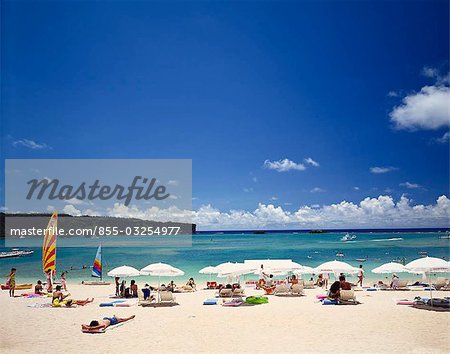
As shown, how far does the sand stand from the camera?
882 cm

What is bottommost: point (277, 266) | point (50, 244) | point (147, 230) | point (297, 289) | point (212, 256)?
point (212, 256)

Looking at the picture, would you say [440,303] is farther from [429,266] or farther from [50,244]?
[50,244]

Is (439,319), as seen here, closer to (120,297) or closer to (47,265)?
(120,297)

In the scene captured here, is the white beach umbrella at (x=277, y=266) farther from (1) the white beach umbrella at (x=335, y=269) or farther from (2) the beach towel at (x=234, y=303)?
(2) the beach towel at (x=234, y=303)

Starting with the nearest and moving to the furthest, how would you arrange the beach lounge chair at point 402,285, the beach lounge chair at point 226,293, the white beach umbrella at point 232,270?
the beach lounge chair at point 226,293 → the white beach umbrella at point 232,270 → the beach lounge chair at point 402,285

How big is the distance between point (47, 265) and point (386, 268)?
559 inches

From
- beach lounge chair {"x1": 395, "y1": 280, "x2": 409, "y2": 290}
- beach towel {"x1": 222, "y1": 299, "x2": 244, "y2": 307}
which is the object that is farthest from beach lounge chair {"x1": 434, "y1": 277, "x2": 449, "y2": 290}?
beach towel {"x1": 222, "y1": 299, "x2": 244, "y2": 307}

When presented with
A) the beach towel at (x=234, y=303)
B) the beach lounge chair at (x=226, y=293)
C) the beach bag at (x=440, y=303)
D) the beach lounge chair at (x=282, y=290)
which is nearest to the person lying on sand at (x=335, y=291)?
the beach bag at (x=440, y=303)

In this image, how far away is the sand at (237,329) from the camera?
8820mm

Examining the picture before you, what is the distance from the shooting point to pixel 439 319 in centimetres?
1135

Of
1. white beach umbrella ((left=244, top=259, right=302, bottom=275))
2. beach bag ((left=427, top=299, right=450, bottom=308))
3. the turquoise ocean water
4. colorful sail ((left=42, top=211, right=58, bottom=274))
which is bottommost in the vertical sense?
the turquoise ocean water

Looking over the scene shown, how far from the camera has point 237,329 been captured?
35.1 ft

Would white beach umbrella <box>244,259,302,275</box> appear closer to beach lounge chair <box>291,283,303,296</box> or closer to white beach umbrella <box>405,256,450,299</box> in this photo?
beach lounge chair <box>291,283,303,296</box>

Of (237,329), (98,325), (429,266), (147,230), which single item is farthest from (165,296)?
(147,230)
